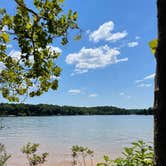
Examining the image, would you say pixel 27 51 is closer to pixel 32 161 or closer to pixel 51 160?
pixel 32 161

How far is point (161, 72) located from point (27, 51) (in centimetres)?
215

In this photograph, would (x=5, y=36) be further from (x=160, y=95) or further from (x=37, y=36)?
(x=160, y=95)

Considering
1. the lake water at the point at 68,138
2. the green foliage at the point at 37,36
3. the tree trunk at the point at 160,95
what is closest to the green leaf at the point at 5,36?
the green foliage at the point at 37,36

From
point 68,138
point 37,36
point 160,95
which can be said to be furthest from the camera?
point 68,138

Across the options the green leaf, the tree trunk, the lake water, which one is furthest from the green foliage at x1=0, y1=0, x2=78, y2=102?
the lake water

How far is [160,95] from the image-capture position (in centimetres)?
118

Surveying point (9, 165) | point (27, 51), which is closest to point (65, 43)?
point (27, 51)

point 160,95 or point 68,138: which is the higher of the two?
point 160,95

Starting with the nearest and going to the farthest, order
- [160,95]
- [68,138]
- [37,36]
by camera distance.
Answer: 1. [160,95]
2. [37,36]
3. [68,138]

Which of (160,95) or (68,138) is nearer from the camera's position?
(160,95)

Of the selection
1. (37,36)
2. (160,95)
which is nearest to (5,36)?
(37,36)

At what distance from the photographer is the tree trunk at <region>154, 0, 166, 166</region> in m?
1.16

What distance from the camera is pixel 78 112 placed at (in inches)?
5438

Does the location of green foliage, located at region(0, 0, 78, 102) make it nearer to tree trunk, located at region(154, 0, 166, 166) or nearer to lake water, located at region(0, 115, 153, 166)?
tree trunk, located at region(154, 0, 166, 166)
